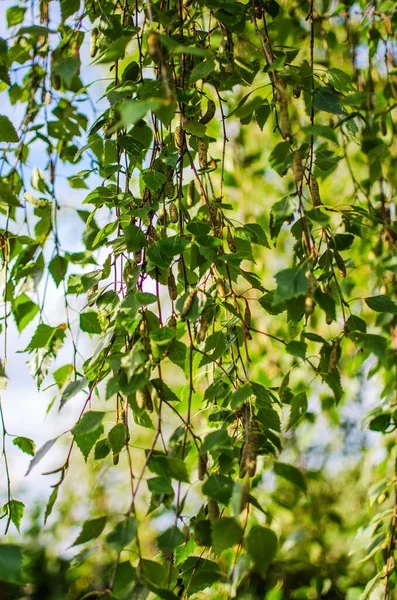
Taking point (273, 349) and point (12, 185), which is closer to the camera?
point (12, 185)

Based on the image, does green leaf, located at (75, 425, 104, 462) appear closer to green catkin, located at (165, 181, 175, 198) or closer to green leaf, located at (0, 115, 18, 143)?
green catkin, located at (165, 181, 175, 198)

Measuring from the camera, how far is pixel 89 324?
88cm

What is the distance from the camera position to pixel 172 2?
1102 mm

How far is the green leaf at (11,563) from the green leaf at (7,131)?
57 cm

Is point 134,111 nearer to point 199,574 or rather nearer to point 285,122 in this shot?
point 285,122

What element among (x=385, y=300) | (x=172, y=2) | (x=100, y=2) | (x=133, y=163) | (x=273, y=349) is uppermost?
(x=172, y=2)

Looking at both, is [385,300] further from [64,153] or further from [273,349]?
[273,349]

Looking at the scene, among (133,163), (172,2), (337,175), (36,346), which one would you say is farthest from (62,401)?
(337,175)

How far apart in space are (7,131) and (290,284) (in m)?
0.52

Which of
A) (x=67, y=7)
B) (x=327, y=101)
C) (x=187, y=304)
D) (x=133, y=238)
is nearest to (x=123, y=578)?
(x=187, y=304)

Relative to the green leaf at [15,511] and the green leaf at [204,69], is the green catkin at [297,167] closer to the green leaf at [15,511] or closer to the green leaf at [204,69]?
the green leaf at [204,69]

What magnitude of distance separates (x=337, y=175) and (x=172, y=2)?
1.70 meters

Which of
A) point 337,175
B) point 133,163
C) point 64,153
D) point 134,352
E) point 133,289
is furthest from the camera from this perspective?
point 337,175

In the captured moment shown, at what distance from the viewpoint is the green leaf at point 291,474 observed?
536mm
